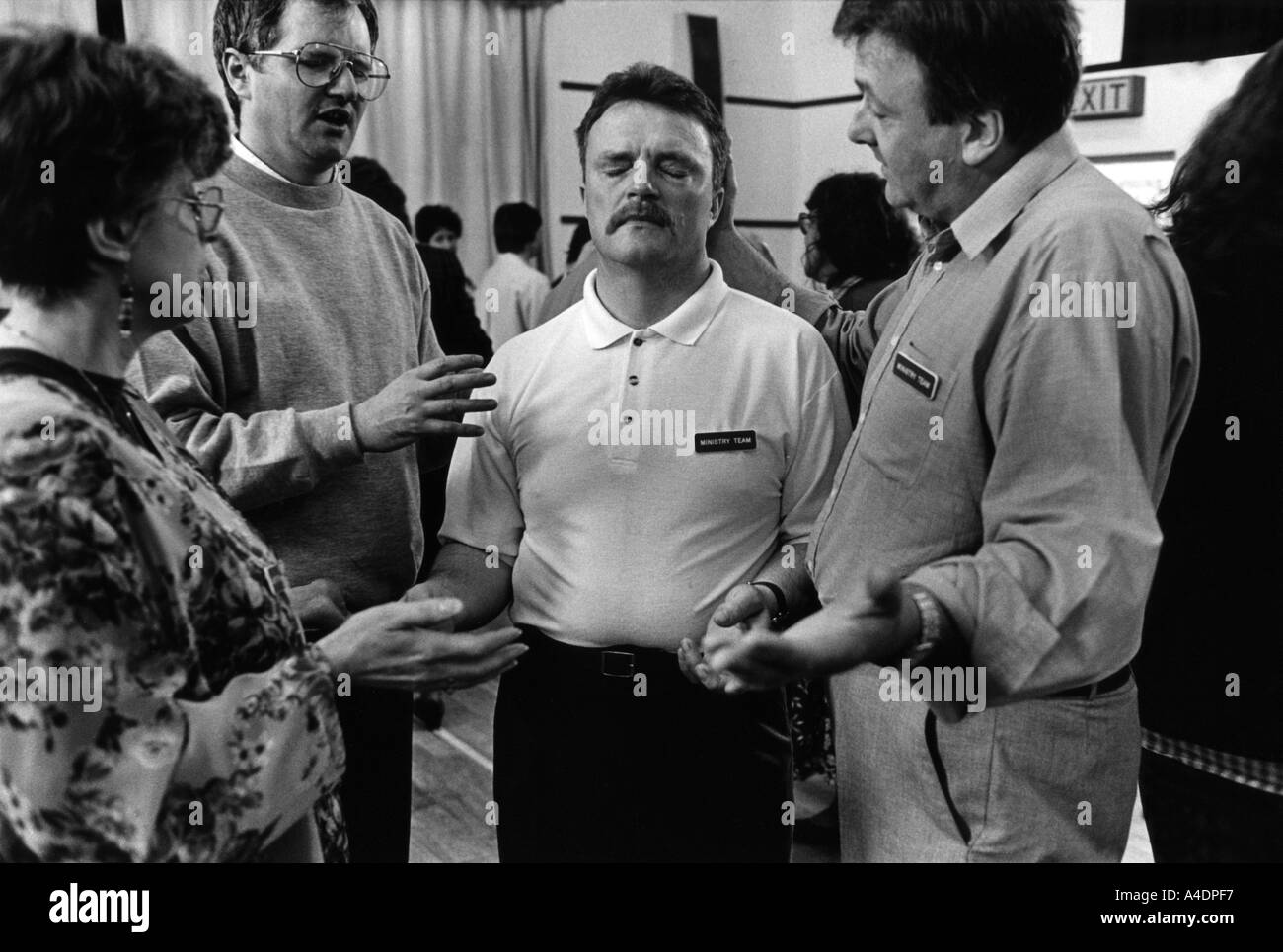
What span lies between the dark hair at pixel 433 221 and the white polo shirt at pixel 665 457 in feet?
7.67

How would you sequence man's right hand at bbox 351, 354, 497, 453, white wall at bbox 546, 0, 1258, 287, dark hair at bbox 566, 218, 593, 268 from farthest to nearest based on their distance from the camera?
dark hair at bbox 566, 218, 593, 268, white wall at bbox 546, 0, 1258, 287, man's right hand at bbox 351, 354, 497, 453

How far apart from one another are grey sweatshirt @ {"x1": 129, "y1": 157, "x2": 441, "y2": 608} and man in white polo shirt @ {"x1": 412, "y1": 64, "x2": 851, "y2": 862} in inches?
5.4

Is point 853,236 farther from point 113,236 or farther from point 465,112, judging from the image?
point 113,236

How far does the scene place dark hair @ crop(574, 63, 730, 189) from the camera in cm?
141

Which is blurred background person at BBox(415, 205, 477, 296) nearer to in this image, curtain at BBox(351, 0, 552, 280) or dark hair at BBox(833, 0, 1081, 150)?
curtain at BBox(351, 0, 552, 280)

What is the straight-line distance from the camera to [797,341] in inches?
57.4

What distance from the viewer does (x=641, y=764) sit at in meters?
1.47

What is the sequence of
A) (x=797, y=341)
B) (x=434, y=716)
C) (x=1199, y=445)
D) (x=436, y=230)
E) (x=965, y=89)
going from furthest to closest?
(x=436, y=230) → (x=434, y=716) → (x=797, y=341) → (x=1199, y=445) → (x=965, y=89)

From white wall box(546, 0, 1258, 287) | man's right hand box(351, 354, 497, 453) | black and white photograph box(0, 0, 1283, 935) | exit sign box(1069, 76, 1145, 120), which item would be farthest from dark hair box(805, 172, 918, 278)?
man's right hand box(351, 354, 497, 453)

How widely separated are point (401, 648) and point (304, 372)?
0.51 metres

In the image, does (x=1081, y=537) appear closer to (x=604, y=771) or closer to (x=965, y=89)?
(x=965, y=89)

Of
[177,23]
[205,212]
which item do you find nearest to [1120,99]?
[177,23]
